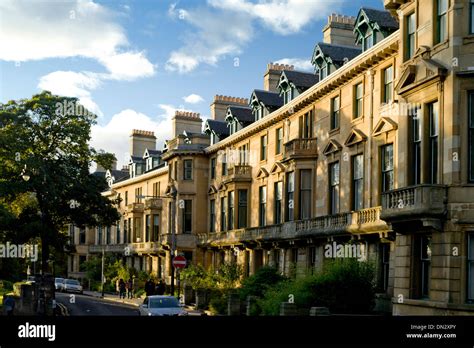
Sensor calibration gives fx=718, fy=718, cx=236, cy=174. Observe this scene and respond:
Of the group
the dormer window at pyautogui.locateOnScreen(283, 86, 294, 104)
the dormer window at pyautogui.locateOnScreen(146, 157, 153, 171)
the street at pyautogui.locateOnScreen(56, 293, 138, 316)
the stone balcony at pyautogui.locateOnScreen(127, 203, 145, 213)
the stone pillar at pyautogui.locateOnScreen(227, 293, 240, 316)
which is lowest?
the street at pyautogui.locateOnScreen(56, 293, 138, 316)

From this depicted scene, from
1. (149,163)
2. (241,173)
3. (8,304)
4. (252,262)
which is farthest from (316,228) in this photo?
(149,163)

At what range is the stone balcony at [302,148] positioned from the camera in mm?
41281

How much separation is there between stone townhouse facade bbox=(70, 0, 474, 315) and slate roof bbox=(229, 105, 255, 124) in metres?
0.14

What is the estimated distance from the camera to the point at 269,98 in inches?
2045

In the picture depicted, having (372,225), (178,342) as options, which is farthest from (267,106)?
(178,342)

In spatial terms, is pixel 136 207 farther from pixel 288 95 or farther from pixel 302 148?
pixel 302 148

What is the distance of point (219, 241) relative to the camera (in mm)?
56688

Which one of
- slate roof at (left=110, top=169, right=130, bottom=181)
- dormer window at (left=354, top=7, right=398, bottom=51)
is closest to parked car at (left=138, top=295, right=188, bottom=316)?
dormer window at (left=354, top=7, right=398, bottom=51)

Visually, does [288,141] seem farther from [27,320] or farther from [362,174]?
[27,320]

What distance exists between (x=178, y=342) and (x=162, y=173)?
218 feet

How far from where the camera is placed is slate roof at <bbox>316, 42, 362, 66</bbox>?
131 ft

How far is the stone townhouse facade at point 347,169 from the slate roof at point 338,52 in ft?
0.26

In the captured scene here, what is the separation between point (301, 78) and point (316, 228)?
11.6 m

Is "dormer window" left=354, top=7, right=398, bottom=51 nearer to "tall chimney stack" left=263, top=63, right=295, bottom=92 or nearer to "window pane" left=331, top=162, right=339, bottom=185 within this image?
"window pane" left=331, top=162, right=339, bottom=185
